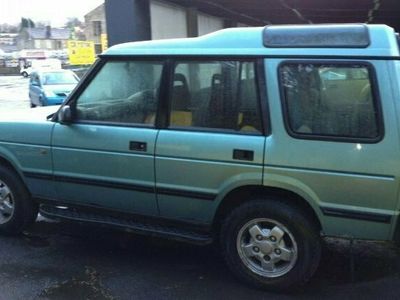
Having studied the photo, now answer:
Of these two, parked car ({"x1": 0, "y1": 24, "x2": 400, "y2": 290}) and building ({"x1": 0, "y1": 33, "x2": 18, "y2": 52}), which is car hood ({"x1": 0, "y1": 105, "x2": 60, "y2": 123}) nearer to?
parked car ({"x1": 0, "y1": 24, "x2": 400, "y2": 290})

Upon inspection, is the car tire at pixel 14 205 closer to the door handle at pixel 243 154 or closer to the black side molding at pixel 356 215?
the door handle at pixel 243 154

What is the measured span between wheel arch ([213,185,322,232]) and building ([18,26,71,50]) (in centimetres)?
11419

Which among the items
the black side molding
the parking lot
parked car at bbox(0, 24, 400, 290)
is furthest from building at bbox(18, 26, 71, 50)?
the black side molding

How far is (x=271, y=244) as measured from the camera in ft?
12.2

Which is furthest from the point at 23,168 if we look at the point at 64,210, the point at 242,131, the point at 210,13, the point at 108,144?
the point at 210,13

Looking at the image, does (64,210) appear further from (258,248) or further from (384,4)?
(384,4)

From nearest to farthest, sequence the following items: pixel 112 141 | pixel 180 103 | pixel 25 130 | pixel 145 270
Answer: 1. pixel 180 103
2. pixel 112 141
3. pixel 145 270
4. pixel 25 130

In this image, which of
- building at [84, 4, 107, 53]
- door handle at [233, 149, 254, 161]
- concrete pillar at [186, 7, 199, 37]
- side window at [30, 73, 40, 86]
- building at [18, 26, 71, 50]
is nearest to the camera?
door handle at [233, 149, 254, 161]

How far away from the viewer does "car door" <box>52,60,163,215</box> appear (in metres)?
4.05

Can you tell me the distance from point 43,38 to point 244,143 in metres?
120

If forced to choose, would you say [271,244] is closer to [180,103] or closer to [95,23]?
[180,103]

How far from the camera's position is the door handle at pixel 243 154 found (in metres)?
3.63

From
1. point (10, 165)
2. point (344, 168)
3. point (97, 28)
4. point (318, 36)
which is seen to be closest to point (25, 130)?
point (10, 165)

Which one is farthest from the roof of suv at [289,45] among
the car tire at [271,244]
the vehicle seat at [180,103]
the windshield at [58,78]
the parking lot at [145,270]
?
the windshield at [58,78]
